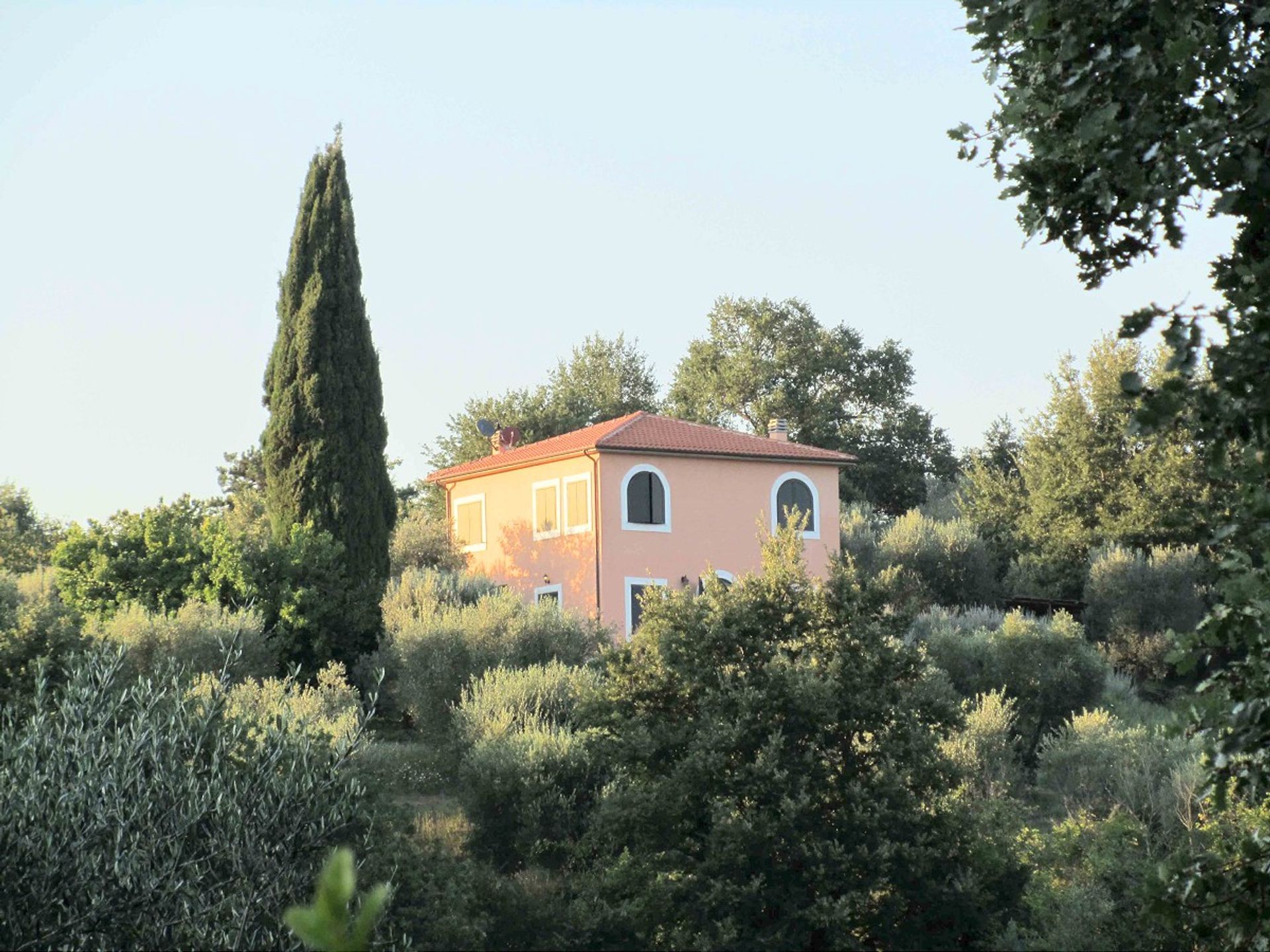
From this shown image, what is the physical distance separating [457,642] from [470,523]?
40.0ft

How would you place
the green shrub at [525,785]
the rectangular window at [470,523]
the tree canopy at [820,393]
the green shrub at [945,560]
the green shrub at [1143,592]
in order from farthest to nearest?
the tree canopy at [820,393]
the green shrub at [945,560]
the rectangular window at [470,523]
the green shrub at [1143,592]
the green shrub at [525,785]

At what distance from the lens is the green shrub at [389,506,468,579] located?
35688mm

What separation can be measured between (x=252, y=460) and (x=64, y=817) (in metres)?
42.9

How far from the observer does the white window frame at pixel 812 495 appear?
34.1m

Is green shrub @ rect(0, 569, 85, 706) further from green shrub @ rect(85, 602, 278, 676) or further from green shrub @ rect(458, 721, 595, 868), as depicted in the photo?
green shrub @ rect(458, 721, 595, 868)

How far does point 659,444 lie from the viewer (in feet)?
108

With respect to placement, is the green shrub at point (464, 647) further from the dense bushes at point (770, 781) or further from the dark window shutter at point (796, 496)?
the dark window shutter at point (796, 496)

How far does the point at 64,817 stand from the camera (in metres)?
11.1

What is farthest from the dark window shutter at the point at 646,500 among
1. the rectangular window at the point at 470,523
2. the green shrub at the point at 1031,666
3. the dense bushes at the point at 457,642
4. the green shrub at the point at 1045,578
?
the green shrub at the point at 1045,578

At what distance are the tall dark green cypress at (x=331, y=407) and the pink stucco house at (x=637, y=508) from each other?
508 cm

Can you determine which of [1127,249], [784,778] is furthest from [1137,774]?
[1127,249]

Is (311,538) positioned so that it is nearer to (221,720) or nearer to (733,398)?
(221,720)

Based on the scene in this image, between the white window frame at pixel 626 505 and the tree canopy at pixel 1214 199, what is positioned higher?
the white window frame at pixel 626 505

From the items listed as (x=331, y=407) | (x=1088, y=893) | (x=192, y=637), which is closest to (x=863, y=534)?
(x=331, y=407)
